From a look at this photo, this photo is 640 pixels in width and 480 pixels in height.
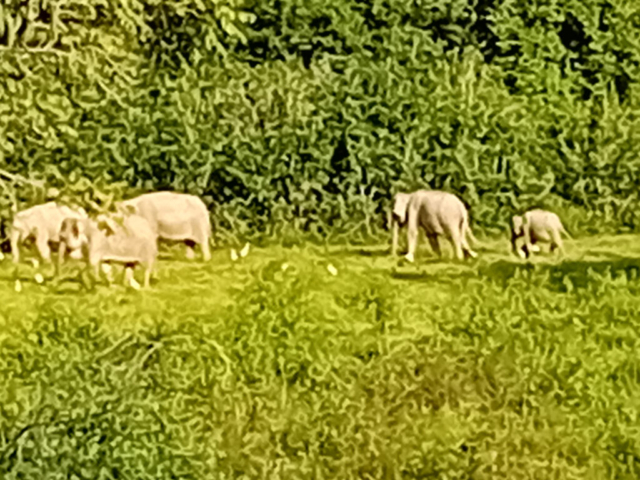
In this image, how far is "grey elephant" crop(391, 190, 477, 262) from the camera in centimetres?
157

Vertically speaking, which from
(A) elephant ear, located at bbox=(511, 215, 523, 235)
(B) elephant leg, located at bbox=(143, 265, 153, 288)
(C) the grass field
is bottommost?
(C) the grass field

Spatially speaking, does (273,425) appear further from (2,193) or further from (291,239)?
(2,193)

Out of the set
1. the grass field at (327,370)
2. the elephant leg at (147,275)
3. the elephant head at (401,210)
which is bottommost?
the grass field at (327,370)

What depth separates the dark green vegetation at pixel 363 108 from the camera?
1569 millimetres

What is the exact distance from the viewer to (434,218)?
1567 millimetres

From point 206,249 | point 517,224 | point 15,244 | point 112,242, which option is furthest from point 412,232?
point 15,244

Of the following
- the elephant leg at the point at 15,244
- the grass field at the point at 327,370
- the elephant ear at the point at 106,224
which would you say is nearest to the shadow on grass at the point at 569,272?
the grass field at the point at 327,370

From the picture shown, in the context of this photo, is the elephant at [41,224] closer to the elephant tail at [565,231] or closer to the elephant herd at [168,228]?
the elephant herd at [168,228]

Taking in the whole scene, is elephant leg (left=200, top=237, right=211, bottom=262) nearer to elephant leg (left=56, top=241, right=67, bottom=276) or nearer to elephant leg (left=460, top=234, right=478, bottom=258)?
elephant leg (left=56, top=241, right=67, bottom=276)

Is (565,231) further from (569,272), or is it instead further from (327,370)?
(327,370)

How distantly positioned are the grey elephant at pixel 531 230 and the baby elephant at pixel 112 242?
0.43m

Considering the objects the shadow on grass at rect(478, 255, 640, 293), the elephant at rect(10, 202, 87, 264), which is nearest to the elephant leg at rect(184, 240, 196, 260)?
the elephant at rect(10, 202, 87, 264)

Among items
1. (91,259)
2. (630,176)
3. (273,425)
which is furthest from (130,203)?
(630,176)

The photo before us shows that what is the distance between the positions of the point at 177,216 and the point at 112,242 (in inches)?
3.4
